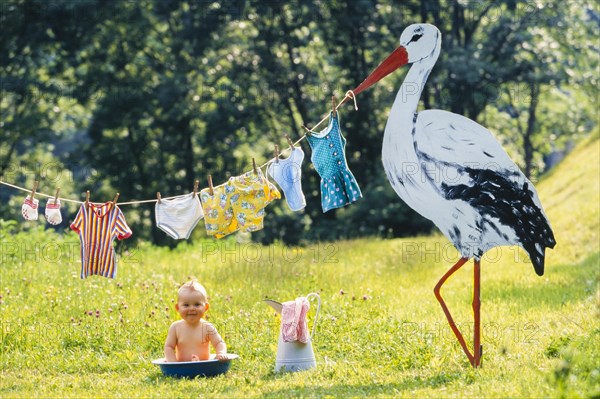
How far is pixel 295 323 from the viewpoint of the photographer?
25.2ft

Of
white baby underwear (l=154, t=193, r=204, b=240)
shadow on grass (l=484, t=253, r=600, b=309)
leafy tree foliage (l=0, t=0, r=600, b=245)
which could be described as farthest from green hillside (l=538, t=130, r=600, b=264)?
white baby underwear (l=154, t=193, r=204, b=240)

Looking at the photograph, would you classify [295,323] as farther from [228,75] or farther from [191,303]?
[228,75]

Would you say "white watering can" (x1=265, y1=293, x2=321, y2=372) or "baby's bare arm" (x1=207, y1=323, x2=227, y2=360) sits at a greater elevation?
"baby's bare arm" (x1=207, y1=323, x2=227, y2=360)

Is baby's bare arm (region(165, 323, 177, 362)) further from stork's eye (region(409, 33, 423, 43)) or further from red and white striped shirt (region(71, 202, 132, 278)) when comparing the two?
stork's eye (region(409, 33, 423, 43))

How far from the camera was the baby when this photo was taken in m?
7.59

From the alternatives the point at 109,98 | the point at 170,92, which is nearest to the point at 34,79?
the point at 109,98

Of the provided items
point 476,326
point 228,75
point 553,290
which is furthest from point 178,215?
point 228,75

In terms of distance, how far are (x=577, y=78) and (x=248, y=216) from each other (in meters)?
19.9

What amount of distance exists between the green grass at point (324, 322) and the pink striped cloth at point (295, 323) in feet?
1.05

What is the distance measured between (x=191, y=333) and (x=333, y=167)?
1968 millimetres

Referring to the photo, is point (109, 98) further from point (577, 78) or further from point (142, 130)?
point (577, 78)

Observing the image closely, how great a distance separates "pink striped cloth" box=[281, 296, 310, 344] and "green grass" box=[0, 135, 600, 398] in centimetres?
32

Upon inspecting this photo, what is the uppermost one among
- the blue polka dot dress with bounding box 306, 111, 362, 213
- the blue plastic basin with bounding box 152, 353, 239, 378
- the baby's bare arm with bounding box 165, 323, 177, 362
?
the blue polka dot dress with bounding box 306, 111, 362, 213

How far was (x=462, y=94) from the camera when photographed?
77.1 ft
